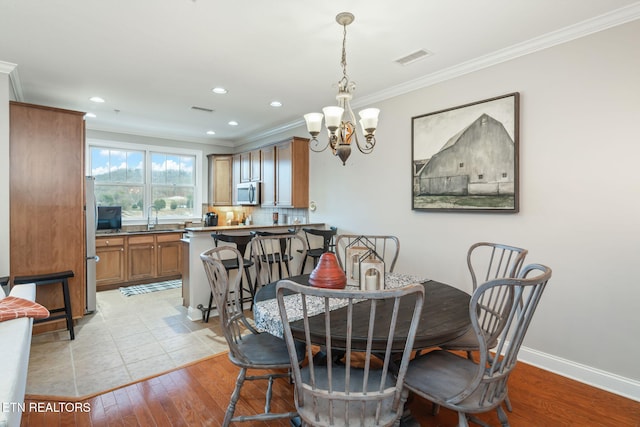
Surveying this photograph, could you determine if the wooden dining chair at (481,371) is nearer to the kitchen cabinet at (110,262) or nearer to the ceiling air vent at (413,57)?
the ceiling air vent at (413,57)

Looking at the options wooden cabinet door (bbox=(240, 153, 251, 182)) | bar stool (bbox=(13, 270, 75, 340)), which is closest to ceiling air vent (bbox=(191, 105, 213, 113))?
wooden cabinet door (bbox=(240, 153, 251, 182))

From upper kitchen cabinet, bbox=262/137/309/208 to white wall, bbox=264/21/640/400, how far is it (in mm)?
2456

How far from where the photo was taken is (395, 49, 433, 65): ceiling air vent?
2906mm

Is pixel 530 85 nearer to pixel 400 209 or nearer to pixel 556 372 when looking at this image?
pixel 400 209

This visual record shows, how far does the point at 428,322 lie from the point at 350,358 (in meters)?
0.49

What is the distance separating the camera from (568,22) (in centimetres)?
243

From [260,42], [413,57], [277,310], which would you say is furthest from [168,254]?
[413,57]

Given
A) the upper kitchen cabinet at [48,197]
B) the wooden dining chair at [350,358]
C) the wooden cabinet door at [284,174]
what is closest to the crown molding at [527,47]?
the wooden cabinet door at [284,174]

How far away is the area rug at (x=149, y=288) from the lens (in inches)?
197

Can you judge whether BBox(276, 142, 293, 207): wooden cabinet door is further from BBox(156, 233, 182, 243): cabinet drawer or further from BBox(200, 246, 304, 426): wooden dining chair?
BBox(200, 246, 304, 426): wooden dining chair

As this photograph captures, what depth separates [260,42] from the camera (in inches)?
108

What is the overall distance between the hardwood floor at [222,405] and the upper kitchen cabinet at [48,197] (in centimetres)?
163

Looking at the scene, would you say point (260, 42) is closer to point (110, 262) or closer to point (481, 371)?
point (481, 371)

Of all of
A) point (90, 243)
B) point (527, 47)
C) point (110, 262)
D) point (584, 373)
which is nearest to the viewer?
point (584, 373)
